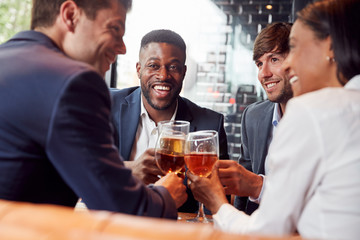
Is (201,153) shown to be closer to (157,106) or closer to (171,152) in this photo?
(171,152)

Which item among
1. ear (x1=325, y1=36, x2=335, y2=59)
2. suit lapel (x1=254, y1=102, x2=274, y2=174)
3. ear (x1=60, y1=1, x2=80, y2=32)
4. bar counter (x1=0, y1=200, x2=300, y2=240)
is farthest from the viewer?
suit lapel (x1=254, y1=102, x2=274, y2=174)

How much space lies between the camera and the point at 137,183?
1.06 metres

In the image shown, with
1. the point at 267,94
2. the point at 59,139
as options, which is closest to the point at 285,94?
the point at 267,94

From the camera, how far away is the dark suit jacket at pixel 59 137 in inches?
36.9

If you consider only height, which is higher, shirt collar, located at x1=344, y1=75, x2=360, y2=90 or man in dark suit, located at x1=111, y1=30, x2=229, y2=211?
shirt collar, located at x1=344, y1=75, x2=360, y2=90

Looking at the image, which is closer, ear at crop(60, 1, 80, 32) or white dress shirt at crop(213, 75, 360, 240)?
white dress shirt at crop(213, 75, 360, 240)

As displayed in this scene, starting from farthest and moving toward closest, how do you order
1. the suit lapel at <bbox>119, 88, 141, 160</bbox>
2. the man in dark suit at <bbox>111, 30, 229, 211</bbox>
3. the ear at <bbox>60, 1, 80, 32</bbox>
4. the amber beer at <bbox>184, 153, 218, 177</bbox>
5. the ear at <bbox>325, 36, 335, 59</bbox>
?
→ the man in dark suit at <bbox>111, 30, 229, 211</bbox>, the suit lapel at <bbox>119, 88, 141, 160</bbox>, the amber beer at <bbox>184, 153, 218, 177</bbox>, the ear at <bbox>60, 1, 80, 32</bbox>, the ear at <bbox>325, 36, 335, 59</bbox>

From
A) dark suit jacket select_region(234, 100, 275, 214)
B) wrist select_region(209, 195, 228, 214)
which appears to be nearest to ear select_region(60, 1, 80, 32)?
wrist select_region(209, 195, 228, 214)

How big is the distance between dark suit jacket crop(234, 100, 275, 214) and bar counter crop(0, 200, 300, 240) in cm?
191

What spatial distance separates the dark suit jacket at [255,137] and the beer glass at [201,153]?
3.23 feet

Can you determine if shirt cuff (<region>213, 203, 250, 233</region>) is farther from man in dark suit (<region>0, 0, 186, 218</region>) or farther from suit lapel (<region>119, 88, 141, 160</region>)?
suit lapel (<region>119, 88, 141, 160</region>)

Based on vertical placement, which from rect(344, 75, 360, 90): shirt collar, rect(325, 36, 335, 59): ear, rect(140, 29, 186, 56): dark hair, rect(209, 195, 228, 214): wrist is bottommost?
rect(209, 195, 228, 214): wrist

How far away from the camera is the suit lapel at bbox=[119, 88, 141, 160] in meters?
2.33

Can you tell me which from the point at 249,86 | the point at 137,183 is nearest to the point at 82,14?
the point at 137,183
